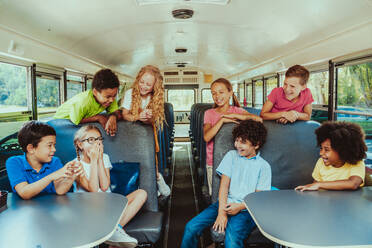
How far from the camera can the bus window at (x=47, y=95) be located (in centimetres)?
375

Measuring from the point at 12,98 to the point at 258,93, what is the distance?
19.2ft

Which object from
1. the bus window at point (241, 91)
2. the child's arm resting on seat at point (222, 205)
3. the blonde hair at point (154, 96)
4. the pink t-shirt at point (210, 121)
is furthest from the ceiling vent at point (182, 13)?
the bus window at point (241, 91)

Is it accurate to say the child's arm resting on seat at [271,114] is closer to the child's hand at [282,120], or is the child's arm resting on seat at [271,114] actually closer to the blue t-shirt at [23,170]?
the child's hand at [282,120]

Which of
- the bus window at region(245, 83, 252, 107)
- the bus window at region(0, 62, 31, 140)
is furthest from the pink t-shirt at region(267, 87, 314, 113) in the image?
the bus window at region(245, 83, 252, 107)

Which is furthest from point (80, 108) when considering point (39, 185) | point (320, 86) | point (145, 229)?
point (320, 86)

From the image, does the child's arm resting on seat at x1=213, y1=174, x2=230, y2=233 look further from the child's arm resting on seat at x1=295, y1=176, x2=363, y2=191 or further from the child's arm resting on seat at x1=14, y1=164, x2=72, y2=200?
the child's arm resting on seat at x1=14, y1=164, x2=72, y2=200

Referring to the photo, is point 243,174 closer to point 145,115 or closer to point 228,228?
point 228,228

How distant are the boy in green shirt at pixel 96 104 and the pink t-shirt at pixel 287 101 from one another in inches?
55.8

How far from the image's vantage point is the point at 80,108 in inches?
92.6

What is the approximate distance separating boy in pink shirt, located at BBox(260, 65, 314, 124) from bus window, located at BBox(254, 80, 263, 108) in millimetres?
4697

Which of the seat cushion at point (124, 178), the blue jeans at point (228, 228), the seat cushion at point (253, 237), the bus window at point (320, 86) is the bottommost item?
the seat cushion at point (253, 237)

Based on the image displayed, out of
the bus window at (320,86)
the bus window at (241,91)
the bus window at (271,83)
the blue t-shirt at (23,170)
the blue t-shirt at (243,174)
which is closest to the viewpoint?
the blue t-shirt at (23,170)

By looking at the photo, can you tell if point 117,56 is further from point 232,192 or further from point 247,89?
point 232,192

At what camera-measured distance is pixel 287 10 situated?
131 inches
